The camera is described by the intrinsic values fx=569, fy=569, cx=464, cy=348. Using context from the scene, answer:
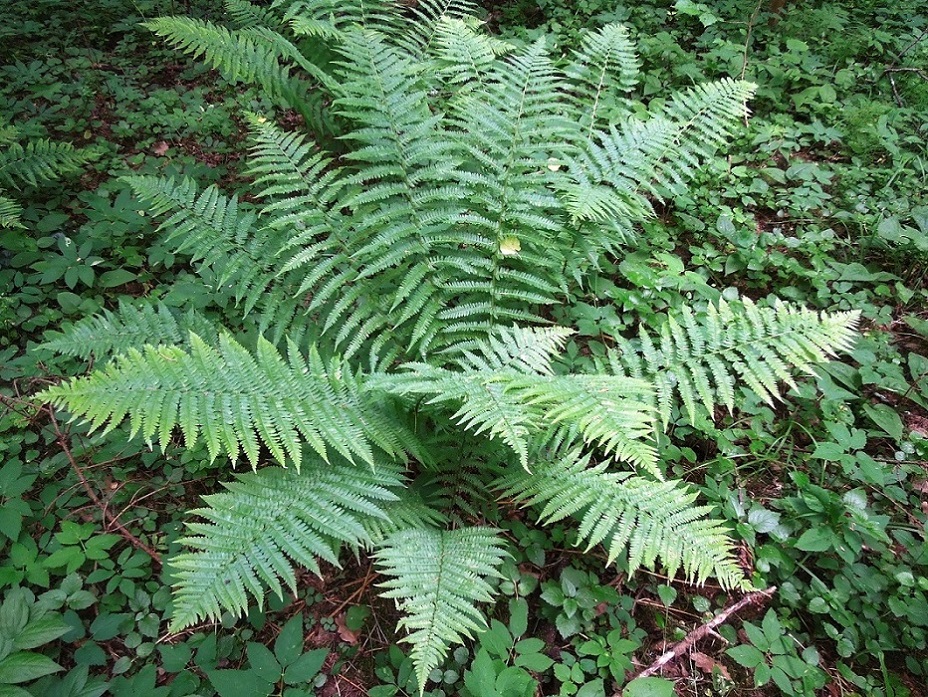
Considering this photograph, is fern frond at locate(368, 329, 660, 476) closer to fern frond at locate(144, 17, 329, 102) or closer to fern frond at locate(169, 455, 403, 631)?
fern frond at locate(169, 455, 403, 631)

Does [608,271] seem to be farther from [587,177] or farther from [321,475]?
[321,475]

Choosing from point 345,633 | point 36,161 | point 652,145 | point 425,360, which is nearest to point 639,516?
point 425,360

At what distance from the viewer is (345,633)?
196cm

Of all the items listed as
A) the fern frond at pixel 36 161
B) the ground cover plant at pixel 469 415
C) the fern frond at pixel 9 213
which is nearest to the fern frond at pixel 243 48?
the ground cover plant at pixel 469 415

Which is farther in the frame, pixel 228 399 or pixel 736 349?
pixel 736 349

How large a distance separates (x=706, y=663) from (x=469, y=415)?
123 centimetres

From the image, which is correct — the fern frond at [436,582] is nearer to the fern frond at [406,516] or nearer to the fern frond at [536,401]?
the fern frond at [406,516]

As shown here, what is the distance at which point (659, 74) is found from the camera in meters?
3.77

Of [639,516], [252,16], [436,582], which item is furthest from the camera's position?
[252,16]

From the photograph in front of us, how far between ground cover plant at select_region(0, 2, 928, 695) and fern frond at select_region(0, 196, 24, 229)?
11 centimetres

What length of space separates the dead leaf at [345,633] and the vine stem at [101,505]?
2.22 feet

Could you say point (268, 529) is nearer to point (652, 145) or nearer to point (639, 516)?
point (639, 516)

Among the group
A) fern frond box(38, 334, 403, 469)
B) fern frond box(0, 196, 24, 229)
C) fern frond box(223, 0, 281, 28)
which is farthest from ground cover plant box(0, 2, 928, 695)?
fern frond box(223, 0, 281, 28)

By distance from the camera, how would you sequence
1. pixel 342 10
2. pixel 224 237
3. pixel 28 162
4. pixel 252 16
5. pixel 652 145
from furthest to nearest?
pixel 252 16 < pixel 342 10 < pixel 28 162 < pixel 652 145 < pixel 224 237
